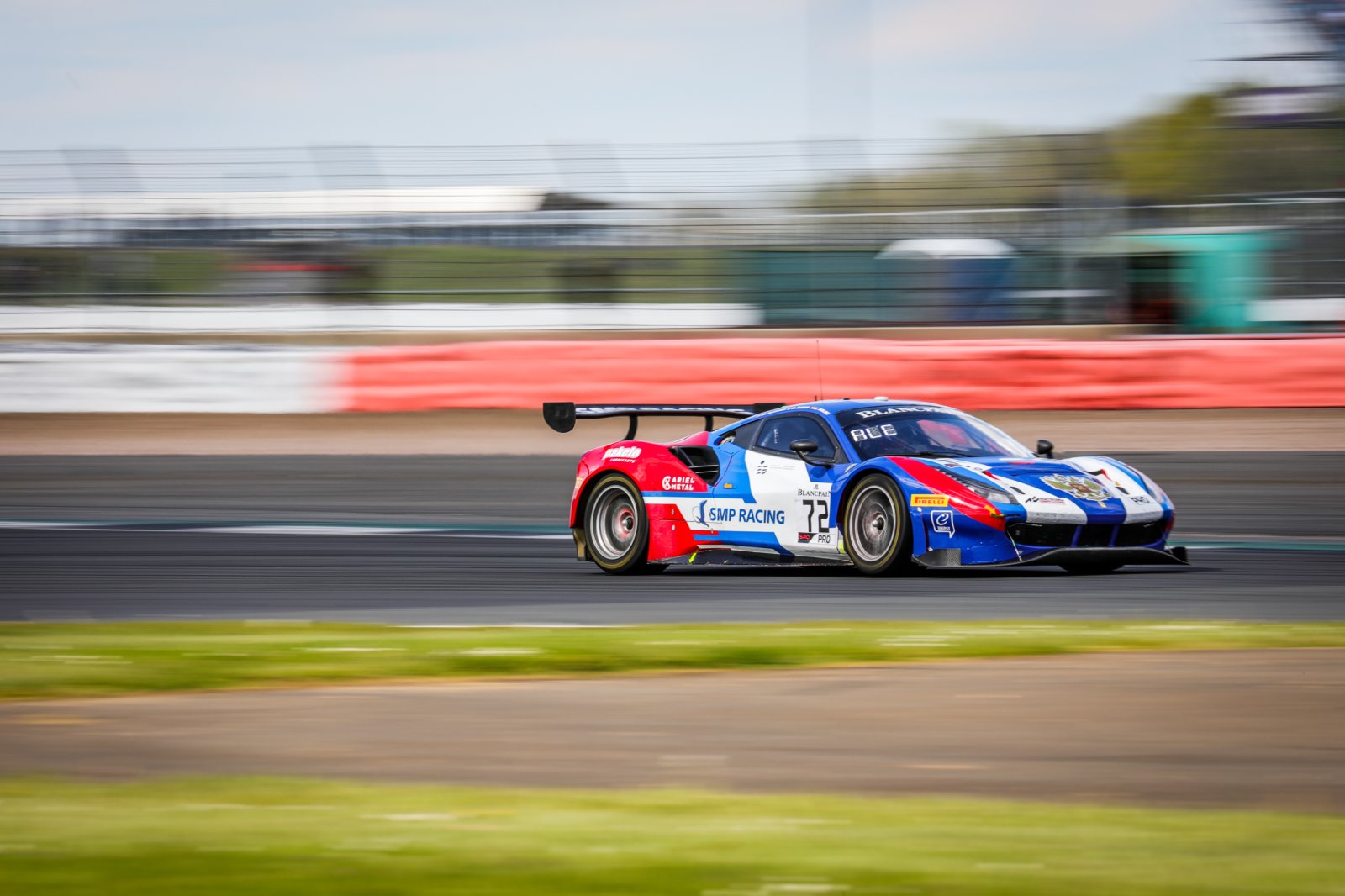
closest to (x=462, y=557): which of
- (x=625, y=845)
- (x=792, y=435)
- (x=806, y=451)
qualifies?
(x=792, y=435)

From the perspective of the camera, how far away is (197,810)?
13.9 feet

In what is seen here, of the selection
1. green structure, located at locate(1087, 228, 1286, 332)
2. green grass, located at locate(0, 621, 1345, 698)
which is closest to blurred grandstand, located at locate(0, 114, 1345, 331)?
green structure, located at locate(1087, 228, 1286, 332)

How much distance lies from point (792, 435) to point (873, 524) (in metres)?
0.88

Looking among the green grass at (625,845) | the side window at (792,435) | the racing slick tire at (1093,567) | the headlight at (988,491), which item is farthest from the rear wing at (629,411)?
the green grass at (625,845)

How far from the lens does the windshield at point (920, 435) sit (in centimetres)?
1028

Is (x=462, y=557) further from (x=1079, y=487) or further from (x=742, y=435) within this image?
(x=1079, y=487)

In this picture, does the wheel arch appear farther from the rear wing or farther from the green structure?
the green structure

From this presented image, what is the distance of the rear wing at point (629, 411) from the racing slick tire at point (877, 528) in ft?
3.91

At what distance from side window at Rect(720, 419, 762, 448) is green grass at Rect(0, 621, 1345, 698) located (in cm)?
321

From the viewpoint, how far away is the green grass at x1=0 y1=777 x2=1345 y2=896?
3.47m

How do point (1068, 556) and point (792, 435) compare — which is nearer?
point (1068, 556)

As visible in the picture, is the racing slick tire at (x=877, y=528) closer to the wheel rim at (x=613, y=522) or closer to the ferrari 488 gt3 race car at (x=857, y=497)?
the ferrari 488 gt3 race car at (x=857, y=497)

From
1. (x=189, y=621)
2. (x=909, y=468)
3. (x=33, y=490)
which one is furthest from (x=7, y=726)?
(x=33, y=490)

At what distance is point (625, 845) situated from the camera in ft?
12.5
